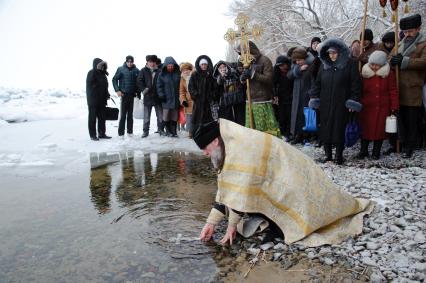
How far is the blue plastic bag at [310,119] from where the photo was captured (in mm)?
6824

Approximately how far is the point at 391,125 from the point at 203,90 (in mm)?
3748

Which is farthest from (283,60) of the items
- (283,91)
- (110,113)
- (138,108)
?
(110,113)

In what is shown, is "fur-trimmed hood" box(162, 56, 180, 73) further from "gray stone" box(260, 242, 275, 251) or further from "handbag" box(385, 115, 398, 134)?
"gray stone" box(260, 242, 275, 251)

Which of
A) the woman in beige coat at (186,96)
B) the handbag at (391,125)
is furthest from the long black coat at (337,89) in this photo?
the woman in beige coat at (186,96)

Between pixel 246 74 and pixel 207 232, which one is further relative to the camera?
pixel 246 74

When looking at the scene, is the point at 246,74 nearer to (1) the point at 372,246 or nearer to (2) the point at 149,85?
(2) the point at 149,85

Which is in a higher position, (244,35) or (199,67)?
(244,35)

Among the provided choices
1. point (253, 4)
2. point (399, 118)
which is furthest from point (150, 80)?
point (253, 4)

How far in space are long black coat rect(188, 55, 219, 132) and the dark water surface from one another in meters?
1.77

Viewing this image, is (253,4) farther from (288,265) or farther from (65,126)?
(288,265)

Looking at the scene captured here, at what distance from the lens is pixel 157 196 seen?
196 inches

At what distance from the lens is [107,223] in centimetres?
411

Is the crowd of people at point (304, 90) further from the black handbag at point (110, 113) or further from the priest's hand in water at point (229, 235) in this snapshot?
the priest's hand in water at point (229, 235)

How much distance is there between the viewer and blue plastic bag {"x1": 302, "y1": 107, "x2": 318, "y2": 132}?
682 cm
